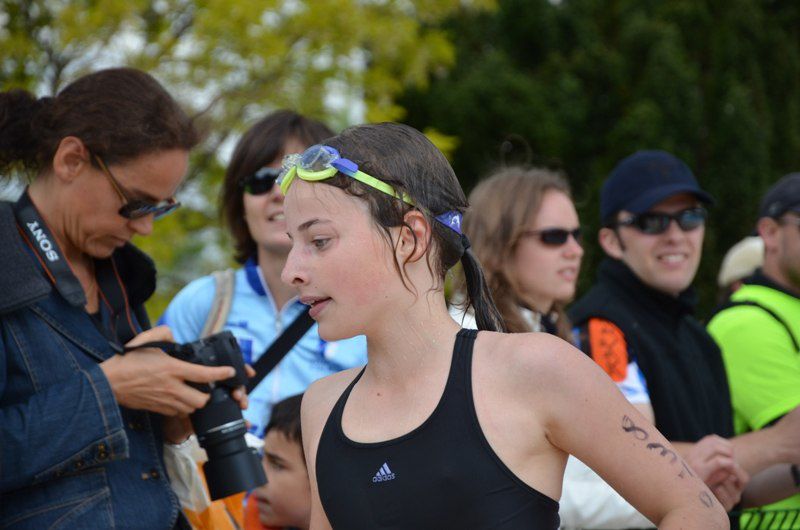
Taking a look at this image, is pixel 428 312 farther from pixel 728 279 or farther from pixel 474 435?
pixel 728 279

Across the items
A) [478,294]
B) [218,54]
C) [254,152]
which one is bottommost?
[478,294]

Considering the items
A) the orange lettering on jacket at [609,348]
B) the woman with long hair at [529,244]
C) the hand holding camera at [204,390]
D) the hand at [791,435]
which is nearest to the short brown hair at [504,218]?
the woman with long hair at [529,244]

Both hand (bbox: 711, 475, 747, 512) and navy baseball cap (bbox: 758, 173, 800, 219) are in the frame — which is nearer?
hand (bbox: 711, 475, 747, 512)

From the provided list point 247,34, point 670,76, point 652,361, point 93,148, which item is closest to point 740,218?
point 670,76

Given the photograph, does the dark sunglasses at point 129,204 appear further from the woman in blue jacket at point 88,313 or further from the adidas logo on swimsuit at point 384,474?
the adidas logo on swimsuit at point 384,474

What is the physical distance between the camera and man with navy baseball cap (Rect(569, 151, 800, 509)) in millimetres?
3812

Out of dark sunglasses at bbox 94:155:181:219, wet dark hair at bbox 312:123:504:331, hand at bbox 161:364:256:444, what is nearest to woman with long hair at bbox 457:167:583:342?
hand at bbox 161:364:256:444

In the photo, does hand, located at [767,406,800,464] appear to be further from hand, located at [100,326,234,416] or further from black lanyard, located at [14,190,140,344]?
black lanyard, located at [14,190,140,344]

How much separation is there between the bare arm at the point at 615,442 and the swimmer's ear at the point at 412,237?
14.1 inches

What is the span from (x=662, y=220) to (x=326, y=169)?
2.43m

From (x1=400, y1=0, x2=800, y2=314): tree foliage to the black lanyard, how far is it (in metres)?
7.60

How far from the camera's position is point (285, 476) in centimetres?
328

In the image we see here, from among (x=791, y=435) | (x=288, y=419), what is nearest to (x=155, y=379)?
(x=288, y=419)

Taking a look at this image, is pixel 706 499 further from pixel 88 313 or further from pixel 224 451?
pixel 88 313
